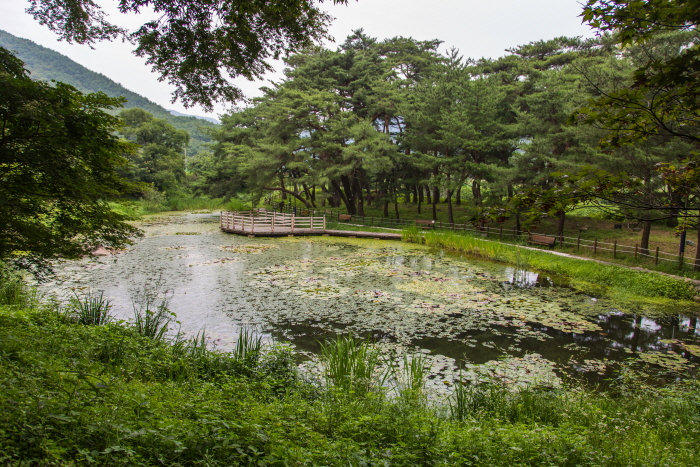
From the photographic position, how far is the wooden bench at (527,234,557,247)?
18684 mm

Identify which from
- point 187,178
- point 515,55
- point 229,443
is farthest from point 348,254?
point 187,178

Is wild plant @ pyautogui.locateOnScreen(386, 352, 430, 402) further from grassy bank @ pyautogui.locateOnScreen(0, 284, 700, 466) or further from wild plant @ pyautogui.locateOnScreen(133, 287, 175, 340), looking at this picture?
wild plant @ pyautogui.locateOnScreen(133, 287, 175, 340)

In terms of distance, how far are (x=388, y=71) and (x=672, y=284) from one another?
23.7 metres

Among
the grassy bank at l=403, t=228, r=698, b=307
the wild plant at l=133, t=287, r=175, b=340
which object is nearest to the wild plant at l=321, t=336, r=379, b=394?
the wild plant at l=133, t=287, r=175, b=340

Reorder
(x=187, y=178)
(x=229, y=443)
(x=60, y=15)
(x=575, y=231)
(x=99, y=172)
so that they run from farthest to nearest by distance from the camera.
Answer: (x=187, y=178) < (x=575, y=231) < (x=60, y=15) < (x=99, y=172) < (x=229, y=443)

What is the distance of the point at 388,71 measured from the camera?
30.1 meters

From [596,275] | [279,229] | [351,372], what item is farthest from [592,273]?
[279,229]

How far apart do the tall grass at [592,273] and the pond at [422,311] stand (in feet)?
2.28

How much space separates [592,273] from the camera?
44.2 feet

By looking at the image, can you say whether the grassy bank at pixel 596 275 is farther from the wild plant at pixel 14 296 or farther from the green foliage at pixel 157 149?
the green foliage at pixel 157 149

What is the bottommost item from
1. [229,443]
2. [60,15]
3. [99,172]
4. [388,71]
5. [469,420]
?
[469,420]

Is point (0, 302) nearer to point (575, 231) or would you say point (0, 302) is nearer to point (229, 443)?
point (229, 443)

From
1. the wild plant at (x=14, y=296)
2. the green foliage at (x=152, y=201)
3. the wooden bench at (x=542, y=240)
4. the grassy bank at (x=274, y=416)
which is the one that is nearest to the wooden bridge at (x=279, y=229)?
the wooden bench at (x=542, y=240)

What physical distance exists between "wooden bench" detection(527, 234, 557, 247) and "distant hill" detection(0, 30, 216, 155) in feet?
56.5
